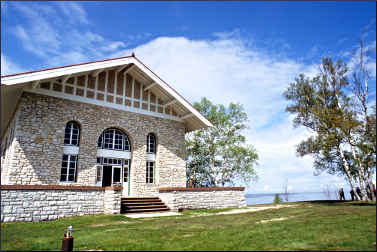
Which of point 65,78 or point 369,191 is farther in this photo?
point 369,191

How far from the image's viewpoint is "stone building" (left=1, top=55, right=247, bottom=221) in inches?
455

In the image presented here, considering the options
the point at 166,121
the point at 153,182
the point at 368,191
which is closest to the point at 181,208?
the point at 153,182

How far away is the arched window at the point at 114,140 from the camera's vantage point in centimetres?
1454

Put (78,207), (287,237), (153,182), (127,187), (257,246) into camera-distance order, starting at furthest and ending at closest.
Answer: (153,182)
(127,187)
(78,207)
(287,237)
(257,246)

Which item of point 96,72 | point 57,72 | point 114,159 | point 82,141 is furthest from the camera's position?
point 114,159

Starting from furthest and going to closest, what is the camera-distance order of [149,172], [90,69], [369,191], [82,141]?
[369,191] → [149,172] → [82,141] → [90,69]

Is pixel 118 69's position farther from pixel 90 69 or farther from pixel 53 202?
pixel 53 202

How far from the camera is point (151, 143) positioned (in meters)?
16.3

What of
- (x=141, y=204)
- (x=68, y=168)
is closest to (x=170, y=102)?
(x=141, y=204)

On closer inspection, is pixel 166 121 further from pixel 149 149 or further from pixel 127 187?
pixel 127 187

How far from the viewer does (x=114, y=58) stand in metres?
13.9

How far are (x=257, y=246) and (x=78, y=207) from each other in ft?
27.1

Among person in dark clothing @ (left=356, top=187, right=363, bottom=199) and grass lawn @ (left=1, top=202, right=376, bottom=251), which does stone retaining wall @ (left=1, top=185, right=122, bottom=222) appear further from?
person in dark clothing @ (left=356, top=187, right=363, bottom=199)

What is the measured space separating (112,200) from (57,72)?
238 inches
